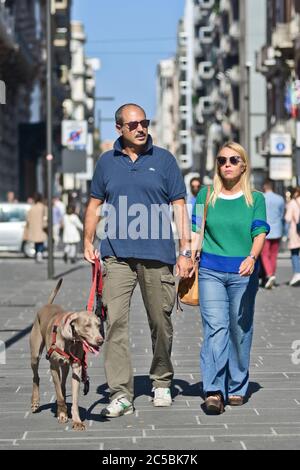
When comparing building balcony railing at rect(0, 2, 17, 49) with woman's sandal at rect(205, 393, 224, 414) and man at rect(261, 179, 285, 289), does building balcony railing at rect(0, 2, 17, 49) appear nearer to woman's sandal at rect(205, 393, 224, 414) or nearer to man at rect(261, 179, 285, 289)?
man at rect(261, 179, 285, 289)

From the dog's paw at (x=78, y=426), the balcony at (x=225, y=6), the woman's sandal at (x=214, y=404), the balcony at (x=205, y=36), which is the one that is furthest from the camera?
→ the balcony at (x=205, y=36)

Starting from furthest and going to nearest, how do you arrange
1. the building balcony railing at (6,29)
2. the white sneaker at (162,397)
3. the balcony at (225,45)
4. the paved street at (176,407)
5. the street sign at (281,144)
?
1. the balcony at (225,45)
2. the street sign at (281,144)
3. the building balcony railing at (6,29)
4. the white sneaker at (162,397)
5. the paved street at (176,407)

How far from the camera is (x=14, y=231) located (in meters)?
38.0

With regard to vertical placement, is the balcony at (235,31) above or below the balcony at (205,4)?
below

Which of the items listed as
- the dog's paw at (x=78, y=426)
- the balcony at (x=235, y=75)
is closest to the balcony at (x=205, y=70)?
the balcony at (x=235, y=75)

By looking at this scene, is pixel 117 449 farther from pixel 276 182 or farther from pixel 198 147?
pixel 198 147

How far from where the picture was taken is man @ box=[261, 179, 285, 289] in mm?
22578

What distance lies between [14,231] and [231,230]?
29.0 m

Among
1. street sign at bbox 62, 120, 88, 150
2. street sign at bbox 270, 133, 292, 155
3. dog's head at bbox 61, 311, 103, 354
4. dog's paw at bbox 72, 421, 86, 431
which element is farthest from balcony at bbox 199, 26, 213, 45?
dog's paw at bbox 72, 421, 86, 431

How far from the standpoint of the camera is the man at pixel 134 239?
9102 mm

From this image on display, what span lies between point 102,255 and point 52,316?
0.60 metres

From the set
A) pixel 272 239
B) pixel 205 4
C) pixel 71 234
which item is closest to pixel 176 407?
pixel 272 239

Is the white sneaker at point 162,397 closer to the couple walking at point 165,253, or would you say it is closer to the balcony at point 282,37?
the couple walking at point 165,253

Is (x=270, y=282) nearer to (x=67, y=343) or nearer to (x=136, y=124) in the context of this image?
(x=136, y=124)
